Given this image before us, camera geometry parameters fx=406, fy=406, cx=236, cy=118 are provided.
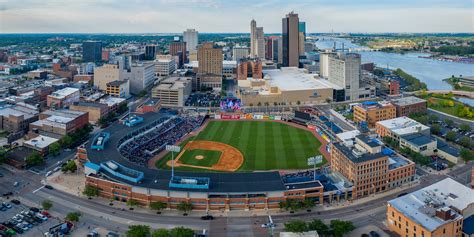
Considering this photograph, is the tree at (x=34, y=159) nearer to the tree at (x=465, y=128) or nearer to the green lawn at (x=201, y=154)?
the green lawn at (x=201, y=154)

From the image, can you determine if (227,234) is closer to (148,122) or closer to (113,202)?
(113,202)

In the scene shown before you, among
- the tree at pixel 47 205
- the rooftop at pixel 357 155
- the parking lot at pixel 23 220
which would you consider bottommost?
the parking lot at pixel 23 220

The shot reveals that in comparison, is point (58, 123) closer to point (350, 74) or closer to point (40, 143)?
point (40, 143)

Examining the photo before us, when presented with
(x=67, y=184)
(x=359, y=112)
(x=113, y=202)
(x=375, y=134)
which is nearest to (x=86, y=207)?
(x=113, y=202)

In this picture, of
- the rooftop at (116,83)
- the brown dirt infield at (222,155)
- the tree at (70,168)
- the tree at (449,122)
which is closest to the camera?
the tree at (70,168)

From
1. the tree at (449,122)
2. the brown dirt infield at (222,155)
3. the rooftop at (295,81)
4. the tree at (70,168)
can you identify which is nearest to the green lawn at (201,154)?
the brown dirt infield at (222,155)

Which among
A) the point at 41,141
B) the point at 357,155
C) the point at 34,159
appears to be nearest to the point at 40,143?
the point at 41,141
